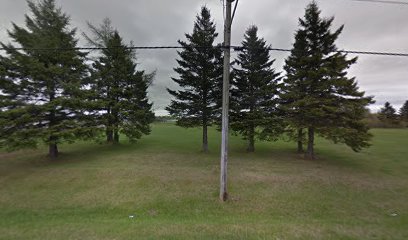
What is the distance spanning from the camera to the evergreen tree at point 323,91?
45.5 feet

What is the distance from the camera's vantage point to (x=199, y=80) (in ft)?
56.6

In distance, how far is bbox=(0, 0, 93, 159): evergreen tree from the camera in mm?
12469

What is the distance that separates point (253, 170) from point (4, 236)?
10.5 meters

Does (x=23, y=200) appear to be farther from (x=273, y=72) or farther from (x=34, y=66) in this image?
(x=273, y=72)

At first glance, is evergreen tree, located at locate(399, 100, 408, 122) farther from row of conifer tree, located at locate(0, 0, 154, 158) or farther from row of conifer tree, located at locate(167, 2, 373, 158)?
row of conifer tree, located at locate(0, 0, 154, 158)

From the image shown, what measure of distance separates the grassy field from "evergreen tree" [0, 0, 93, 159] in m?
2.11

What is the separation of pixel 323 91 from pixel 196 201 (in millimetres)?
11680

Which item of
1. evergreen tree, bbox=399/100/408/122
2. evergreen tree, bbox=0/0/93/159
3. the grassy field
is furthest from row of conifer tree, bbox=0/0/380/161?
evergreen tree, bbox=399/100/408/122

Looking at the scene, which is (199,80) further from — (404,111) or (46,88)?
(404,111)

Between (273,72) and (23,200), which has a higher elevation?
(273,72)

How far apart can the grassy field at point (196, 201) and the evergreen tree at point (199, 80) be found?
473 centimetres

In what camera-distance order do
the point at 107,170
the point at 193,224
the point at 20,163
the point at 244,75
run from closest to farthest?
the point at 193,224 < the point at 107,170 < the point at 20,163 < the point at 244,75

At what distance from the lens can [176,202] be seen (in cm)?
800

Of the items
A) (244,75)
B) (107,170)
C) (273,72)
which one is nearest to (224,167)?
(107,170)
